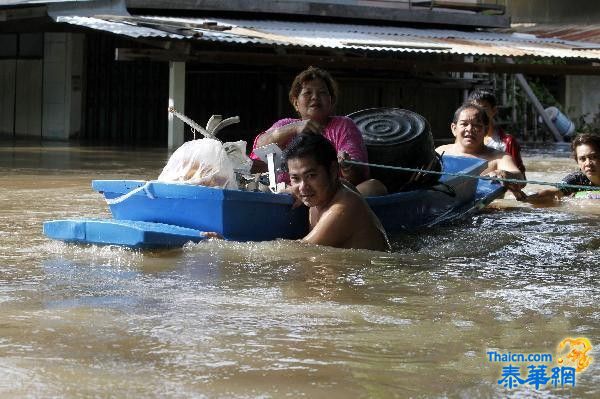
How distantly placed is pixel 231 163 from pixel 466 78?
16874mm

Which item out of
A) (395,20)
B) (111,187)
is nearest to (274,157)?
(111,187)

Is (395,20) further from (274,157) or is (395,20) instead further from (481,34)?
(274,157)

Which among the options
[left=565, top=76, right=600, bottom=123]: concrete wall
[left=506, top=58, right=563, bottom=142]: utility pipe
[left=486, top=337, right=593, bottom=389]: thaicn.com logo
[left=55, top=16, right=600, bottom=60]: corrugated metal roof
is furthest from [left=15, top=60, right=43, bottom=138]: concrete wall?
[left=486, top=337, right=593, bottom=389]: thaicn.com logo

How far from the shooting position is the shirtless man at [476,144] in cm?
994

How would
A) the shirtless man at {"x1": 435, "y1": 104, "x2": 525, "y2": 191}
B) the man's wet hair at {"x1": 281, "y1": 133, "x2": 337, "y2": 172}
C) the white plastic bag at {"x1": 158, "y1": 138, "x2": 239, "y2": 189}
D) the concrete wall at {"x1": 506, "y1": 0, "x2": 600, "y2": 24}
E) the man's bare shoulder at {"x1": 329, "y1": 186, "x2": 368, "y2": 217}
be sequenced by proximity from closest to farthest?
the man's wet hair at {"x1": 281, "y1": 133, "x2": 337, "y2": 172} < the man's bare shoulder at {"x1": 329, "y1": 186, "x2": 368, "y2": 217} < the white plastic bag at {"x1": 158, "y1": 138, "x2": 239, "y2": 189} < the shirtless man at {"x1": 435, "y1": 104, "x2": 525, "y2": 191} < the concrete wall at {"x1": 506, "y1": 0, "x2": 600, "y2": 24}

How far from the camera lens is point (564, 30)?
2344cm

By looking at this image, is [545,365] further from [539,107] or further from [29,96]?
[539,107]

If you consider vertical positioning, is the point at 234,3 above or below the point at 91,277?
above

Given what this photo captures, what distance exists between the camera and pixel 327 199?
21.9 feet

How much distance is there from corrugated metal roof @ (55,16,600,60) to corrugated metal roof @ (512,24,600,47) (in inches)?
43.3

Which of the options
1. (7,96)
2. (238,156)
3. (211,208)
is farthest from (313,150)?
(7,96)

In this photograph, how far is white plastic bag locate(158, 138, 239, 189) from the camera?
22.4 feet

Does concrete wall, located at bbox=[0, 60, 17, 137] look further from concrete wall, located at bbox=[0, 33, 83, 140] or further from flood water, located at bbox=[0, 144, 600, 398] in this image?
flood water, located at bbox=[0, 144, 600, 398]

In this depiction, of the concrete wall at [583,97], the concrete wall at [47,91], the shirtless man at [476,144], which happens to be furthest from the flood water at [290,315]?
the concrete wall at [583,97]
